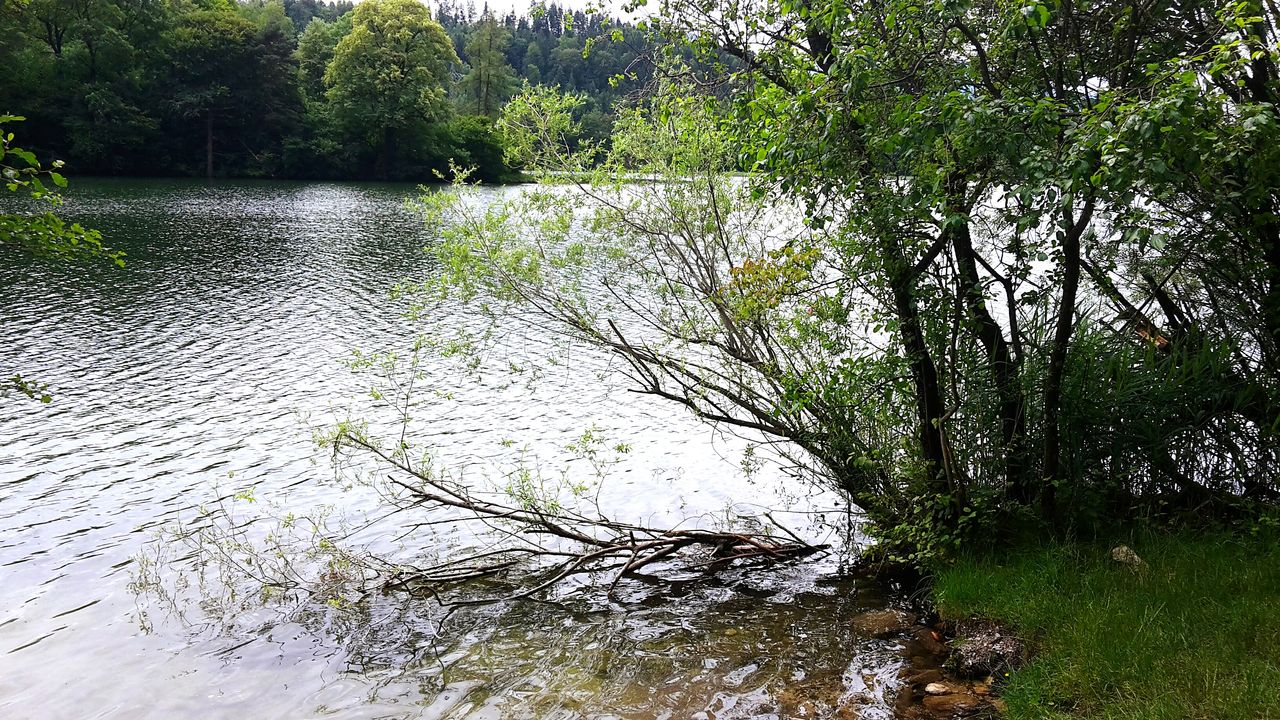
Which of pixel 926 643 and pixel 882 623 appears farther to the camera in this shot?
pixel 882 623

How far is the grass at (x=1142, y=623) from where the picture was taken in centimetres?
556

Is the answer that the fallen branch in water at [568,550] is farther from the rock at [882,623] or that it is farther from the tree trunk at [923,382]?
the tree trunk at [923,382]

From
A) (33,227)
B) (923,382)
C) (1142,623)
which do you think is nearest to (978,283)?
(923,382)

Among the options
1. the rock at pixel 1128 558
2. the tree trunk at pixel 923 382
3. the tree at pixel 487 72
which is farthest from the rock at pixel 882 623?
the tree at pixel 487 72

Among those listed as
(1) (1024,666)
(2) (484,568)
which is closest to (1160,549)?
(1) (1024,666)

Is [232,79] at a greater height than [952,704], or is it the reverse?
[232,79]

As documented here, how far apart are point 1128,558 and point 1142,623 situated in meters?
1.43

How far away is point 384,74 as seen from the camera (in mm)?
80500

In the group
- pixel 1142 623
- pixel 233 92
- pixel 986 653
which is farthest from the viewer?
pixel 233 92

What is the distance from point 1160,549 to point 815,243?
474 centimetres

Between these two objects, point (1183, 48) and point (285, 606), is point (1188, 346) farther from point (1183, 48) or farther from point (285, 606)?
point (285, 606)

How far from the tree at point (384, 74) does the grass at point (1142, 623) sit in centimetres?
8072

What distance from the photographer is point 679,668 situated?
8445 millimetres

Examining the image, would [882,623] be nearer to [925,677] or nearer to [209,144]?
[925,677]
